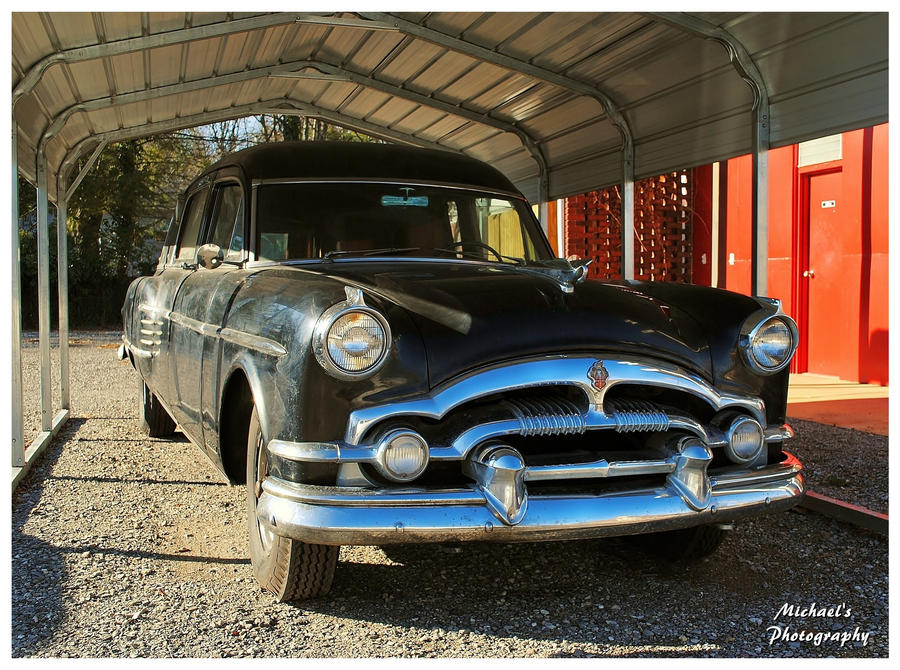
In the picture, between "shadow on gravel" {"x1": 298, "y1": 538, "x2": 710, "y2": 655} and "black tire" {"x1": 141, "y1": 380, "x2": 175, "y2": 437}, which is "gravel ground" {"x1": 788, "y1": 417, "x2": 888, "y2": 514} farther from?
"black tire" {"x1": 141, "y1": 380, "x2": 175, "y2": 437}

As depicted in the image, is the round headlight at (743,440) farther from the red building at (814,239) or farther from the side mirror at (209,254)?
the red building at (814,239)

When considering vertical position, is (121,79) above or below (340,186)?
above

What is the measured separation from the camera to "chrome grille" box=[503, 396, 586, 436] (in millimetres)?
2951

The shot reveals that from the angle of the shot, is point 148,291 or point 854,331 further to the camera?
point 854,331

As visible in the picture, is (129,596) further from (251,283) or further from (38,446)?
(38,446)

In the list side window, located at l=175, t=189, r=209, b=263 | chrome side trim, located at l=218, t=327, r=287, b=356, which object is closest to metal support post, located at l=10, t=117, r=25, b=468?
side window, located at l=175, t=189, r=209, b=263

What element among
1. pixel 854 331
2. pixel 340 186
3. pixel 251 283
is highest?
pixel 340 186

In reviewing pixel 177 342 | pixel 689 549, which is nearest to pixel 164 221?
pixel 177 342

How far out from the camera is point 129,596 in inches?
142

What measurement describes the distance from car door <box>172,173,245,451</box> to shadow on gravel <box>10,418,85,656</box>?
2.89ft

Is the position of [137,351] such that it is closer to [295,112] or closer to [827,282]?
[295,112]

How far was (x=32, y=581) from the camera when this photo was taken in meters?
3.76

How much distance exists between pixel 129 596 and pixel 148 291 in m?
2.84

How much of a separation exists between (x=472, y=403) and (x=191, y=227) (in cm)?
318
